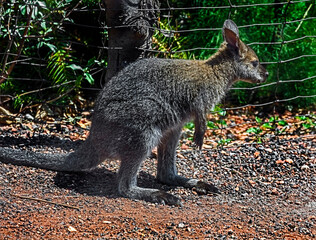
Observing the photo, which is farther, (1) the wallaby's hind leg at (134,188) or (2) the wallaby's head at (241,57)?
(2) the wallaby's head at (241,57)

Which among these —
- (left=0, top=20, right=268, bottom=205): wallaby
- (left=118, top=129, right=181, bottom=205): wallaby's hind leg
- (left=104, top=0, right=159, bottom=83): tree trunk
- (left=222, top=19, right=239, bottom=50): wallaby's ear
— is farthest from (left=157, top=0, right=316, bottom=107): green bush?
(left=118, top=129, right=181, bottom=205): wallaby's hind leg

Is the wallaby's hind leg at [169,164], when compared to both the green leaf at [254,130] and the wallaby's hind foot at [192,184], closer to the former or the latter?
the wallaby's hind foot at [192,184]

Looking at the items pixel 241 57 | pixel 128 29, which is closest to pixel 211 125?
pixel 241 57

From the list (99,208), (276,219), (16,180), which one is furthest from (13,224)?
(276,219)

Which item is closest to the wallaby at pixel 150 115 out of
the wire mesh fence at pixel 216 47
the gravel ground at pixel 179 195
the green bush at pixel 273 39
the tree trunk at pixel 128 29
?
the gravel ground at pixel 179 195

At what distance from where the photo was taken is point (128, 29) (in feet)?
18.1

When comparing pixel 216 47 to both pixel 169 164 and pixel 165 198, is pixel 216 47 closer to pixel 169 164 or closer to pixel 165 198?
pixel 169 164

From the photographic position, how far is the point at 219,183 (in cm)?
539

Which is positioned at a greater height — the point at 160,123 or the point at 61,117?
the point at 160,123

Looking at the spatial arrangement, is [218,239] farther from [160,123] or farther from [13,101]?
[13,101]

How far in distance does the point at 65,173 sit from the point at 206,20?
4.01m

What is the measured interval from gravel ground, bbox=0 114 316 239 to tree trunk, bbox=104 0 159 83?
3.87 ft

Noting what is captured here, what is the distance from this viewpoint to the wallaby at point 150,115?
4.71m

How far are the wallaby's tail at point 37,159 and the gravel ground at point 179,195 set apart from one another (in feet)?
0.20
